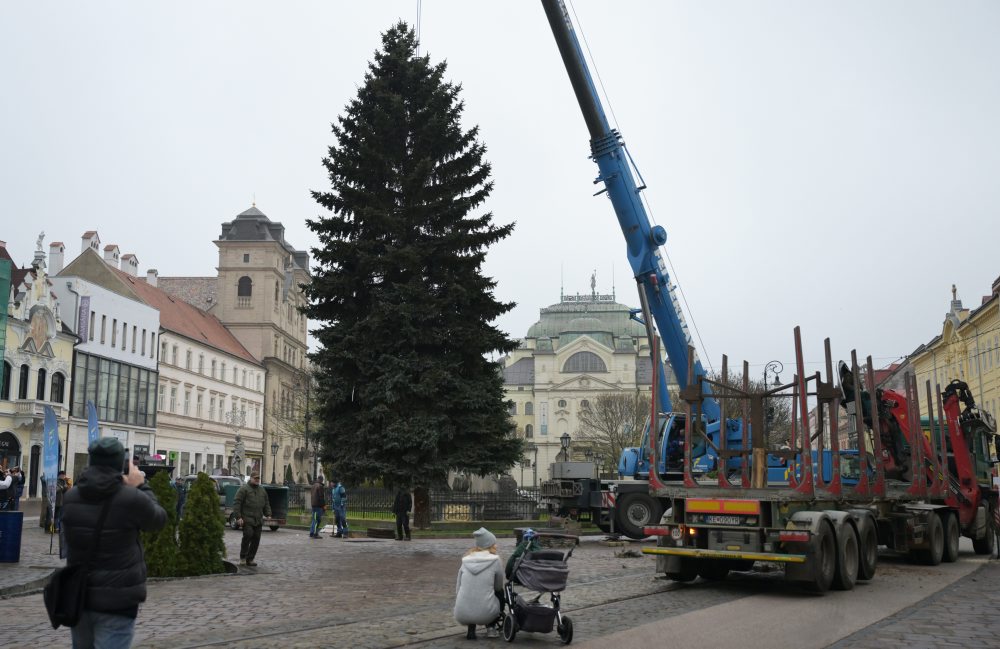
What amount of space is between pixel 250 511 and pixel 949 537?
1366 centimetres

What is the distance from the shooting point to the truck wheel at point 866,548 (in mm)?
14375

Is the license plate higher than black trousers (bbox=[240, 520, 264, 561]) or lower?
higher

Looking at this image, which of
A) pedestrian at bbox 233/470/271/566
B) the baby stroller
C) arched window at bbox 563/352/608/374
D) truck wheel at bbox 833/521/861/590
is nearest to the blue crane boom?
truck wheel at bbox 833/521/861/590

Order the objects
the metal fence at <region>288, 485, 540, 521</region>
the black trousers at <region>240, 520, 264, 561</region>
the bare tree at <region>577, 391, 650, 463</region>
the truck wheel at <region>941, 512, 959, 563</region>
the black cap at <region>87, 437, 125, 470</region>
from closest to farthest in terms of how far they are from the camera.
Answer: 1. the black cap at <region>87, 437, 125, 470</region>
2. the black trousers at <region>240, 520, 264, 561</region>
3. the truck wheel at <region>941, 512, 959, 563</region>
4. the metal fence at <region>288, 485, 540, 521</region>
5. the bare tree at <region>577, 391, 650, 463</region>

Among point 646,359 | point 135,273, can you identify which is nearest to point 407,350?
point 135,273

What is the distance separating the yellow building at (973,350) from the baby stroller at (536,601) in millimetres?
44840

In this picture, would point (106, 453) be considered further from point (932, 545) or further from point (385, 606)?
point (932, 545)

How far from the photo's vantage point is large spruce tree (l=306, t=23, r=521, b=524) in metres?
28.3

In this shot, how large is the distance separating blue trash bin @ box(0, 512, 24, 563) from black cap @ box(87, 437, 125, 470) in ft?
41.7

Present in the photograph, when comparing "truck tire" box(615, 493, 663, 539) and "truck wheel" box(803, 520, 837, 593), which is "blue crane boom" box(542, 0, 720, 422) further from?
"truck wheel" box(803, 520, 837, 593)

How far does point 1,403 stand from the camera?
1660 inches

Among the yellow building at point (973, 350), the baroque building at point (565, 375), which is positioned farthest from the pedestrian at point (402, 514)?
the baroque building at point (565, 375)

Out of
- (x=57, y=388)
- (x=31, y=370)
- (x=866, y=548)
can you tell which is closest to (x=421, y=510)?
(x=866, y=548)

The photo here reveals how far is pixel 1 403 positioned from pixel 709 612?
39758mm
